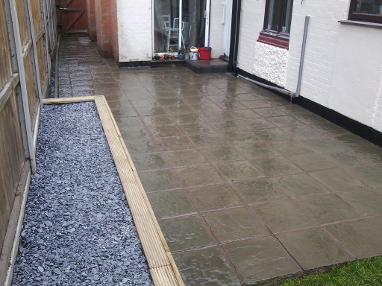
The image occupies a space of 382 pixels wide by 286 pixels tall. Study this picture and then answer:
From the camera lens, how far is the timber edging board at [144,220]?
8.73 feet

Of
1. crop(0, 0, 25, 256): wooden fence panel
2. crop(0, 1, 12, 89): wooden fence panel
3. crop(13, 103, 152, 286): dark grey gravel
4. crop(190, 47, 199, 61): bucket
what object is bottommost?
crop(13, 103, 152, 286): dark grey gravel

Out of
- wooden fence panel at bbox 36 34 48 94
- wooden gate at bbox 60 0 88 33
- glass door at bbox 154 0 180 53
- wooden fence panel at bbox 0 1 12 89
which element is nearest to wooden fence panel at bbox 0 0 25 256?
wooden fence panel at bbox 0 1 12 89

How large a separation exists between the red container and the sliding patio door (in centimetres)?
36

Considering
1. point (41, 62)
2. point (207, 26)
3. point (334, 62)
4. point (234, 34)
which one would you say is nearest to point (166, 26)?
point (207, 26)

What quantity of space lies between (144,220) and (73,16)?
1445cm

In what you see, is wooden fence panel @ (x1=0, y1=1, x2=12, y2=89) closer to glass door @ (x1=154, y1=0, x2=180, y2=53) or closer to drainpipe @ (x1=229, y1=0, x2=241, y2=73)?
drainpipe @ (x1=229, y1=0, x2=241, y2=73)

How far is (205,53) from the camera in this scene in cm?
1007

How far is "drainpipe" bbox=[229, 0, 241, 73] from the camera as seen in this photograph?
8.84 metres

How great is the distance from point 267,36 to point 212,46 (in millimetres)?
2655

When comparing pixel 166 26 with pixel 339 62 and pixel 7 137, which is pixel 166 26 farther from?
pixel 7 137

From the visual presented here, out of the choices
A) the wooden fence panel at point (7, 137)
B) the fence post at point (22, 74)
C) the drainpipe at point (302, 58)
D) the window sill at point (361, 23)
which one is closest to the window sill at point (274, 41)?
the drainpipe at point (302, 58)

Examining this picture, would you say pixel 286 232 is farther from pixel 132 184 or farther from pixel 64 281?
pixel 64 281

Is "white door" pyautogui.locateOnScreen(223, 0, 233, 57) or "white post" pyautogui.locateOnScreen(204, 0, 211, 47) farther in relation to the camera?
"white post" pyautogui.locateOnScreen(204, 0, 211, 47)

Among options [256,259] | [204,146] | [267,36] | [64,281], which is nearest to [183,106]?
[204,146]
